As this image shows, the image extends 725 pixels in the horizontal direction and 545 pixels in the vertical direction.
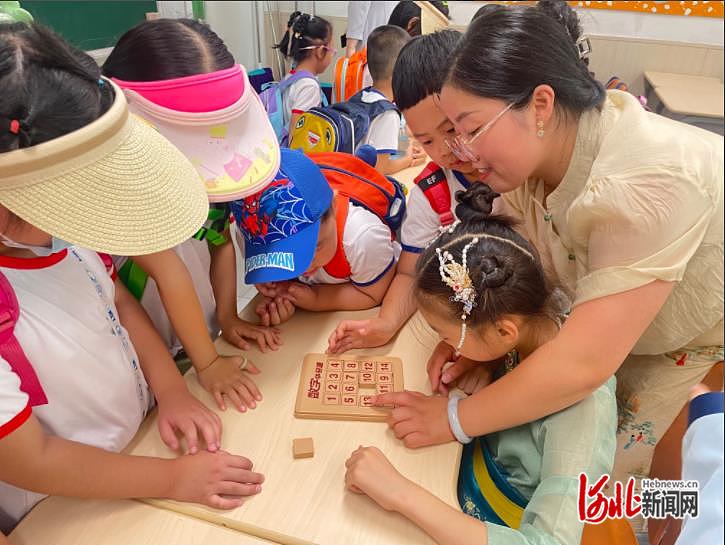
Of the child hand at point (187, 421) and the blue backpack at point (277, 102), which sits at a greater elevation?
the blue backpack at point (277, 102)

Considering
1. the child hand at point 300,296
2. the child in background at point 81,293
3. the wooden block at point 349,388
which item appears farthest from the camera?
the child hand at point 300,296

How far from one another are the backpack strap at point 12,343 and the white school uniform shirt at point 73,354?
1 cm

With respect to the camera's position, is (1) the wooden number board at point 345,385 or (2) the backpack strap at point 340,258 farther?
(2) the backpack strap at point 340,258

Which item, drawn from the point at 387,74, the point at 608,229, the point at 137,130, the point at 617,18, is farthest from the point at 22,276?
the point at 387,74

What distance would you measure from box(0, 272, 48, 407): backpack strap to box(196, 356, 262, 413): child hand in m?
0.27

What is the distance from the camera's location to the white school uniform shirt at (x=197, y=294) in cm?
98

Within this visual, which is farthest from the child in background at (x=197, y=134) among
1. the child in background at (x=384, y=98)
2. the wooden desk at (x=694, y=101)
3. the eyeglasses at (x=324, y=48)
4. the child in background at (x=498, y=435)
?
the eyeglasses at (x=324, y=48)

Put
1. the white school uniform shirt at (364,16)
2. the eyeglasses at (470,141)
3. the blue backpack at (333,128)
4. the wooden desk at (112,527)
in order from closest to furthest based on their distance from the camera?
the wooden desk at (112,527), the eyeglasses at (470,141), the blue backpack at (333,128), the white school uniform shirt at (364,16)

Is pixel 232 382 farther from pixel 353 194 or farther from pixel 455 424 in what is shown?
pixel 353 194

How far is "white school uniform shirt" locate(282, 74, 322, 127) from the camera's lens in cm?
184

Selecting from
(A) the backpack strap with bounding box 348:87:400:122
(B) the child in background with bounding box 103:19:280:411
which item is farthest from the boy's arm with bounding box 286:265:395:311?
(A) the backpack strap with bounding box 348:87:400:122

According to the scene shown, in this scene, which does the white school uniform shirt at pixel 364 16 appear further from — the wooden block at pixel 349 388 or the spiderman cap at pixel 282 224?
the wooden block at pixel 349 388

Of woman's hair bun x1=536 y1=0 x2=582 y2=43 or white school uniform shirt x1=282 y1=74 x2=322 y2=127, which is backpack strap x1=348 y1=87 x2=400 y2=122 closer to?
white school uniform shirt x1=282 y1=74 x2=322 y2=127

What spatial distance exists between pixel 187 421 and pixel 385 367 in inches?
13.2
